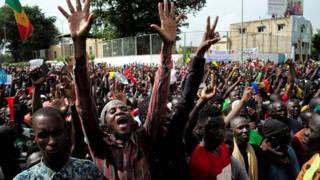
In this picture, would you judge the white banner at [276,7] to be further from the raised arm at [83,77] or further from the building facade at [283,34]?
the raised arm at [83,77]

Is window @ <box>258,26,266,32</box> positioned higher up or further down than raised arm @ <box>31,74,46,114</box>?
higher up

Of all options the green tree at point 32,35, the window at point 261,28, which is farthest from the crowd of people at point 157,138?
the green tree at point 32,35

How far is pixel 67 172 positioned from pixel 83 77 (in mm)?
577

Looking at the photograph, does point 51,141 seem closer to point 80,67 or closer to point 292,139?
point 80,67

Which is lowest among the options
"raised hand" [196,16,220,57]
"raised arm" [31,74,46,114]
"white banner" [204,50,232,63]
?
"raised arm" [31,74,46,114]

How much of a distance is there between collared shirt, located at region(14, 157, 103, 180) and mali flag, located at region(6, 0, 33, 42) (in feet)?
29.5

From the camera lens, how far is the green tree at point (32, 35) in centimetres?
6025

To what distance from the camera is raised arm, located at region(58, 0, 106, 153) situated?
2350mm

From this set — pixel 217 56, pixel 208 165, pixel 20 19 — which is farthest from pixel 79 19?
pixel 217 56

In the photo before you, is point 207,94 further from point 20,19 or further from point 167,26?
point 20,19

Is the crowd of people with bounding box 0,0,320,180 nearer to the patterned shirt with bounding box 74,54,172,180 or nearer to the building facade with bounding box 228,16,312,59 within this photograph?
the patterned shirt with bounding box 74,54,172,180

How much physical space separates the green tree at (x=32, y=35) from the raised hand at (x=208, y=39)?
59374 millimetres

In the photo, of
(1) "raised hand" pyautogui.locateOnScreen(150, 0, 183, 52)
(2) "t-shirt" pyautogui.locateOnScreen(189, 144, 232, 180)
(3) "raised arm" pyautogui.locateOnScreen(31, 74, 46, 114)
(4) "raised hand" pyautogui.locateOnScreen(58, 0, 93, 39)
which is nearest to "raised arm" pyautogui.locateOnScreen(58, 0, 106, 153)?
(4) "raised hand" pyautogui.locateOnScreen(58, 0, 93, 39)

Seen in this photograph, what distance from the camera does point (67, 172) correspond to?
2.05 m
